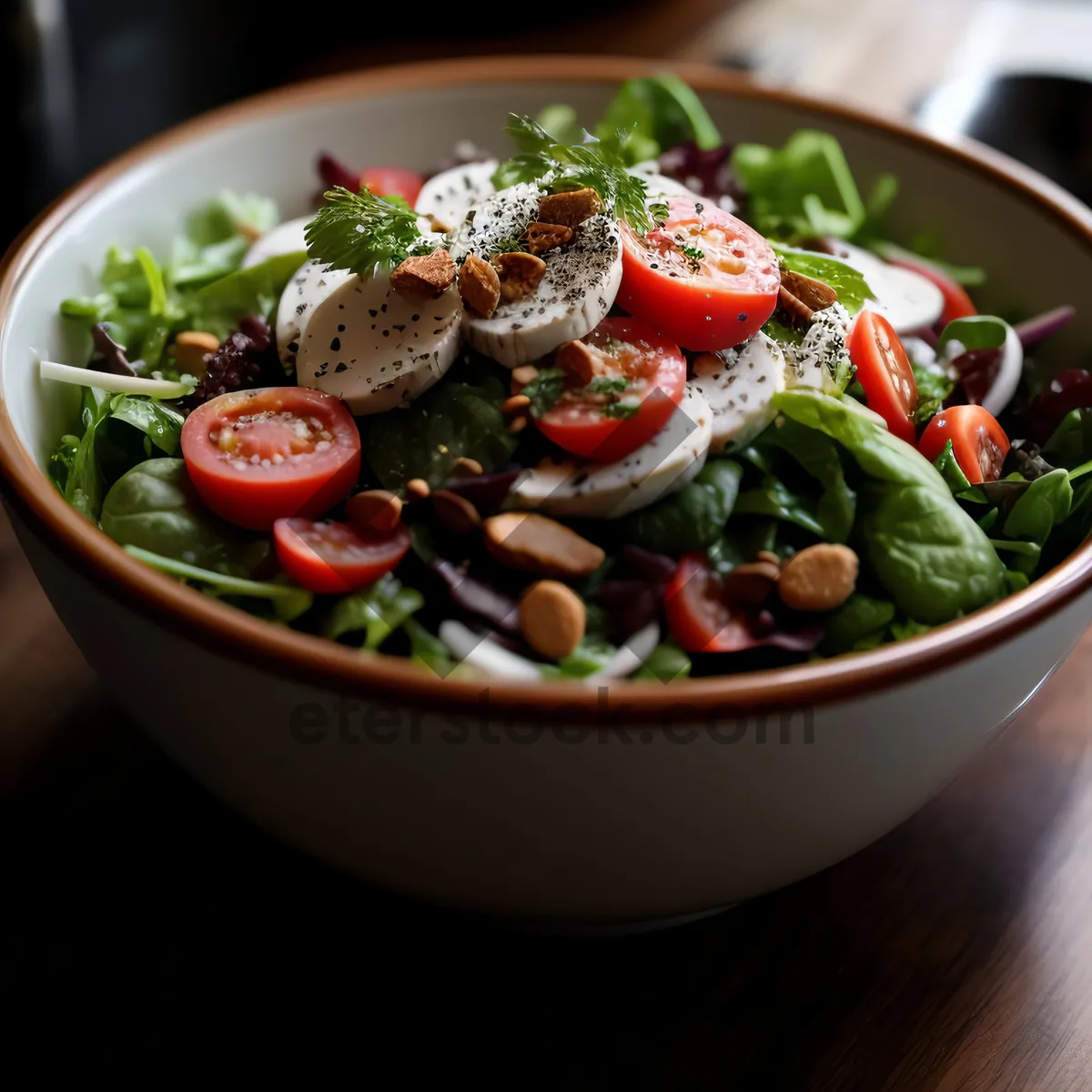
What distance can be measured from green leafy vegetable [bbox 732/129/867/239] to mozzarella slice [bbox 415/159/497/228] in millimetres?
513

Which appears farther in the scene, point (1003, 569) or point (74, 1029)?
point (1003, 569)

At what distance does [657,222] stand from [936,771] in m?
0.77

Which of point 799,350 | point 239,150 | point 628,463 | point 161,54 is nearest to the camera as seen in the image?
point 628,463

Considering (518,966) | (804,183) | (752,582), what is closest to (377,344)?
(752,582)

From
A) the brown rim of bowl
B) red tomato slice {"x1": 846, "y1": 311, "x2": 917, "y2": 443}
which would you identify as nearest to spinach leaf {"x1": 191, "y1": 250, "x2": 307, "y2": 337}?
the brown rim of bowl

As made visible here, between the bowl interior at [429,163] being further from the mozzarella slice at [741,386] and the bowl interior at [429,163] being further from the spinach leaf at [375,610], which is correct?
the mozzarella slice at [741,386]

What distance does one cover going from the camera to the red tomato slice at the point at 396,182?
2.03 m

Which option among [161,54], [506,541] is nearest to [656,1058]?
[506,541]

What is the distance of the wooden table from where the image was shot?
1.30 m

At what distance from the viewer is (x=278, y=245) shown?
74.0 inches

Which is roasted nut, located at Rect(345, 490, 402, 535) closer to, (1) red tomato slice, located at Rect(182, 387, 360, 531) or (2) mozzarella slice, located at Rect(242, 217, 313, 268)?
(1) red tomato slice, located at Rect(182, 387, 360, 531)

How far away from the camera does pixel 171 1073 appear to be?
1263mm

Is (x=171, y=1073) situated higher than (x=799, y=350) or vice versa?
(x=799, y=350)

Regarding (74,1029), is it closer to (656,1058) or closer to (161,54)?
(656,1058)
